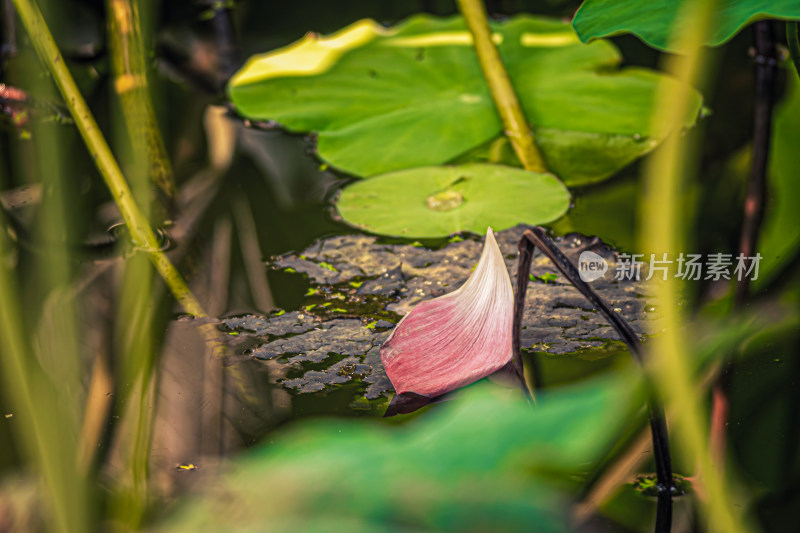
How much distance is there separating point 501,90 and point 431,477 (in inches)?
36.4

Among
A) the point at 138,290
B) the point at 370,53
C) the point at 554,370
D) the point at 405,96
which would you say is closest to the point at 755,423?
the point at 554,370

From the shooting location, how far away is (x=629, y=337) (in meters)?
0.46

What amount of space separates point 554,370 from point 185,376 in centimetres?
37

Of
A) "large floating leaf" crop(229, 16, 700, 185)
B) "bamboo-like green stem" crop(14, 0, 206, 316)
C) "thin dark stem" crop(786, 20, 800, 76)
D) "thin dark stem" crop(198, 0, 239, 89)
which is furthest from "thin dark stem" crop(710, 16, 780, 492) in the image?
"thin dark stem" crop(198, 0, 239, 89)

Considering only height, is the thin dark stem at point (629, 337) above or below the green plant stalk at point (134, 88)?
below

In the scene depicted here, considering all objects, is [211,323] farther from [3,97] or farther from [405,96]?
[3,97]

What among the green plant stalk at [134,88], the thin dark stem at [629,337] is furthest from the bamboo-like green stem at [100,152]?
the thin dark stem at [629,337]

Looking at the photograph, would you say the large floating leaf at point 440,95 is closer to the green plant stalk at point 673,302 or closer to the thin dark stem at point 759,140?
the thin dark stem at point 759,140

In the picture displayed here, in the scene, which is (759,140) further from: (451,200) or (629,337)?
(629,337)

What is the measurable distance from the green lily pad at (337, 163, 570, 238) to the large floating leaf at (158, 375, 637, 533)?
2.17 feet

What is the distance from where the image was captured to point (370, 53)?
126 cm

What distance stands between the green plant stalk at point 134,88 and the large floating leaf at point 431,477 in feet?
2.75

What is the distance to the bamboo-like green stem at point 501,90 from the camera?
0.99 m

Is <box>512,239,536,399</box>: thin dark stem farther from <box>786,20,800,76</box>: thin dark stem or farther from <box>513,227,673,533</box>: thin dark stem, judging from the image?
<box>786,20,800,76</box>: thin dark stem
